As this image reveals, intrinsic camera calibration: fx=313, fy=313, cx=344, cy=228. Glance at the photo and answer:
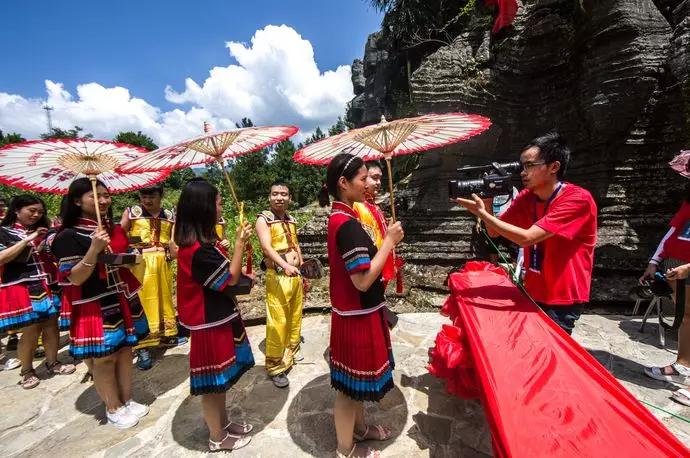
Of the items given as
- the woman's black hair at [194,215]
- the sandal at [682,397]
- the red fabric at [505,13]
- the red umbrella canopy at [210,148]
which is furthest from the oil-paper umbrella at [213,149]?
the red fabric at [505,13]

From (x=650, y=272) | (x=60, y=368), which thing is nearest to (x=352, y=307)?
(x=650, y=272)

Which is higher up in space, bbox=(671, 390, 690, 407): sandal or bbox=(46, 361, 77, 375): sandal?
bbox=(46, 361, 77, 375): sandal

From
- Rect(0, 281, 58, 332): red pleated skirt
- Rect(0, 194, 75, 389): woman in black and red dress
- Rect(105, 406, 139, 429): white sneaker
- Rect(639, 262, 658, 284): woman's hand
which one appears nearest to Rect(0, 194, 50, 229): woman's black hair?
Rect(0, 194, 75, 389): woman in black and red dress

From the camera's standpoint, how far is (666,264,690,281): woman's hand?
8.84 feet

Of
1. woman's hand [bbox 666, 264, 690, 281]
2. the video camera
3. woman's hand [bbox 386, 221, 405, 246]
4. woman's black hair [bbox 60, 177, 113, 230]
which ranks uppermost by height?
woman's black hair [bbox 60, 177, 113, 230]

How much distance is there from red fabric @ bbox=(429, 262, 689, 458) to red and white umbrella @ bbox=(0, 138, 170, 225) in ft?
9.35

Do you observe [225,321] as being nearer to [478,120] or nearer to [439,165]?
[478,120]

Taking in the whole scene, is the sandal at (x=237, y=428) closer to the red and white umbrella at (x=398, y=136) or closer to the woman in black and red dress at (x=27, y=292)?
the red and white umbrella at (x=398, y=136)

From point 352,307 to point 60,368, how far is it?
407 centimetres

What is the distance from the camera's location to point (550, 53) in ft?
19.4

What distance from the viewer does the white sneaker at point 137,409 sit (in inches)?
111

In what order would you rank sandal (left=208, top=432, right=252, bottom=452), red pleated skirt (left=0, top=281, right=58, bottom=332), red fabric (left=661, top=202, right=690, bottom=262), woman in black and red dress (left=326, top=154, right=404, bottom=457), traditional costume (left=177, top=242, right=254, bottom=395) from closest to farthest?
woman in black and red dress (left=326, top=154, right=404, bottom=457) < traditional costume (left=177, top=242, right=254, bottom=395) < sandal (left=208, top=432, right=252, bottom=452) < red fabric (left=661, top=202, right=690, bottom=262) < red pleated skirt (left=0, top=281, right=58, bottom=332)

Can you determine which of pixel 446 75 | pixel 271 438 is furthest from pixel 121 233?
pixel 446 75

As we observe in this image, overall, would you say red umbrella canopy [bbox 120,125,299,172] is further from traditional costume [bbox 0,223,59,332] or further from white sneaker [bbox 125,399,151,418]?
traditional costume [bbox 0,223,59,332]
